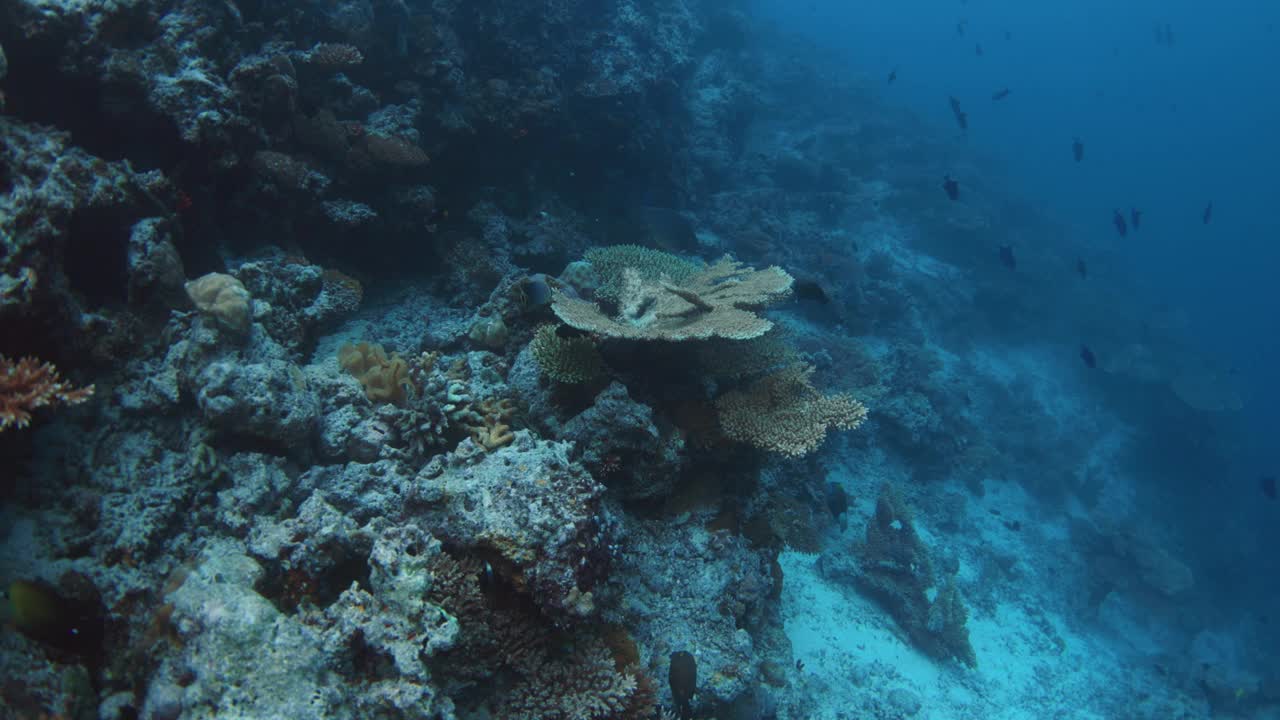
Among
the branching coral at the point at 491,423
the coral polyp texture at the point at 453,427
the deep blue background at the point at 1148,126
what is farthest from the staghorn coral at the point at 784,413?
the deep blue background at the point at 1148,126

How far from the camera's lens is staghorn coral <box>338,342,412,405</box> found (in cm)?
455

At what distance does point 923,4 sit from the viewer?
99188 millimetres

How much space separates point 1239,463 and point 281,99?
2832cm

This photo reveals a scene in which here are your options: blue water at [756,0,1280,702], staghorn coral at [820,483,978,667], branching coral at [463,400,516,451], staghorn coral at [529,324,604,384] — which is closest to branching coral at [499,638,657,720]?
branching coral at [463,400,516,451]

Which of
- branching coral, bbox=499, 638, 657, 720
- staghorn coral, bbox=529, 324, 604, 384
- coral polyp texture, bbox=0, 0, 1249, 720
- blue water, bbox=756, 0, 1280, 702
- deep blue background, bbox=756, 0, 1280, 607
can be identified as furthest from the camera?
deep blue background, bbox=756, 0, 1280, 607

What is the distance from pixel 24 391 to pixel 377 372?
2.05m

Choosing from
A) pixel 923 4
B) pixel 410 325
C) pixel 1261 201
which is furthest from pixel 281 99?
pixel 923 4

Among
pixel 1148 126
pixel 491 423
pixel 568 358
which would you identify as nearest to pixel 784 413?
pixel 568 358

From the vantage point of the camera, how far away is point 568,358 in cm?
459

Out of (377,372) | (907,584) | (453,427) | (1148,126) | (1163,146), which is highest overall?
(377,372)

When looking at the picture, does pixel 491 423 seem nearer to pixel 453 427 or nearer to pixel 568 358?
pixel 453 427

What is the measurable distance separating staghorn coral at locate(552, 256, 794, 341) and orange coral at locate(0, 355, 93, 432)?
2.85 metres

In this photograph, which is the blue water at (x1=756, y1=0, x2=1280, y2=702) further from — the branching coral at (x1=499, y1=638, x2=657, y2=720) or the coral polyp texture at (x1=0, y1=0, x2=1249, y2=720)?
the branching coral at (x1=499, y1=638, x2=657, y2=720)

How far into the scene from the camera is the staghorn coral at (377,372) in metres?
4.55
